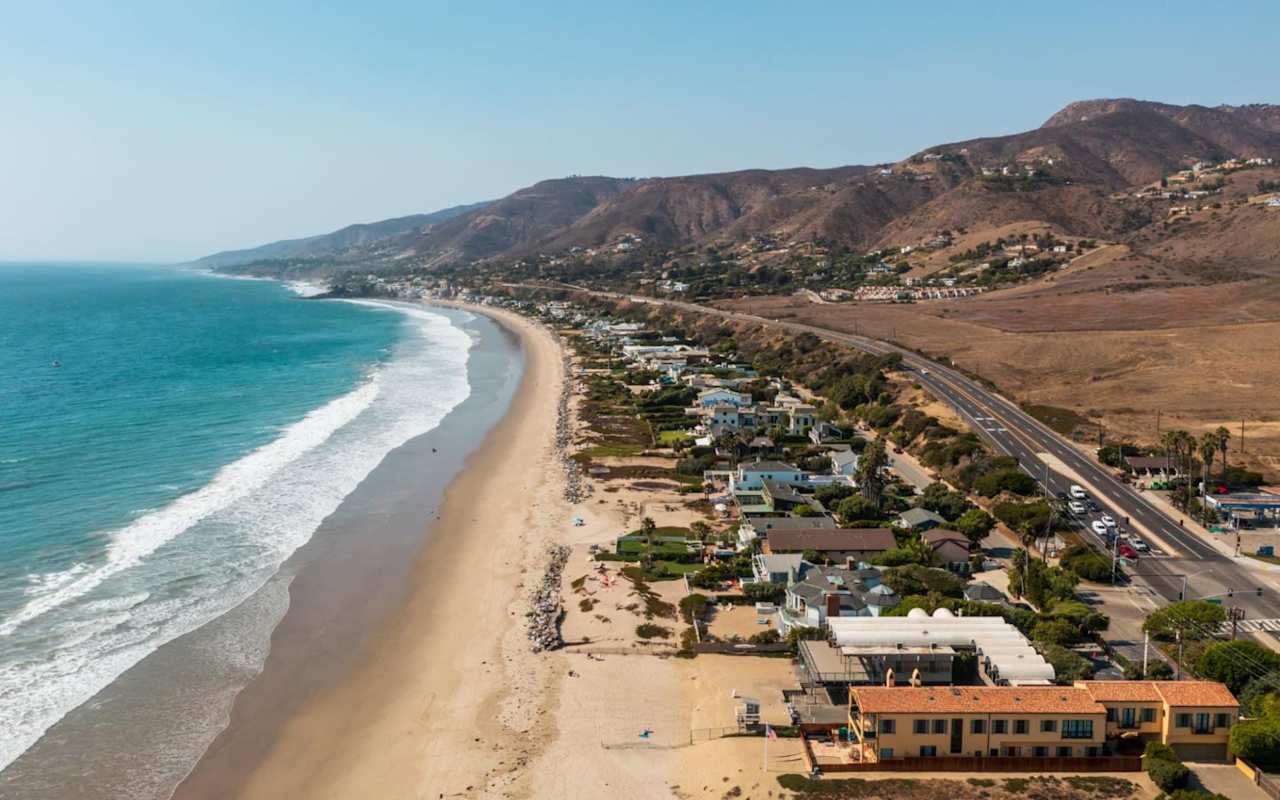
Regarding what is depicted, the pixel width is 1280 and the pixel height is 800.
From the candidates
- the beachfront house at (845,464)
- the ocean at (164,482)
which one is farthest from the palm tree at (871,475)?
the ocean at (164,482)

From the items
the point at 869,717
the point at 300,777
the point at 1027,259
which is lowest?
the point at 300,777

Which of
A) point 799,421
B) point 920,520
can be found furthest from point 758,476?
point 799,421

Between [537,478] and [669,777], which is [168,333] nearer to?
[537,478]

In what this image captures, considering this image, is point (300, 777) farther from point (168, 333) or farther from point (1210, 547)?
point (168, 333)

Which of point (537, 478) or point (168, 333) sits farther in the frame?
point (168, 333)

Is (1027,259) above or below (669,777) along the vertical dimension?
above

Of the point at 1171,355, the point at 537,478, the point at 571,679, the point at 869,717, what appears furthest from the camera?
the point at 1171,355

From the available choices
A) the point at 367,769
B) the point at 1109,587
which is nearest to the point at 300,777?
the point at 367,769

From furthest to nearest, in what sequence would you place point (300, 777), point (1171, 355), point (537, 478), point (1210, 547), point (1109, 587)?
1. point (1171, 355)
2. point (537, 478)
3. point (1210, 547)
4. point (1109, 587)
5. point (300, 777)
